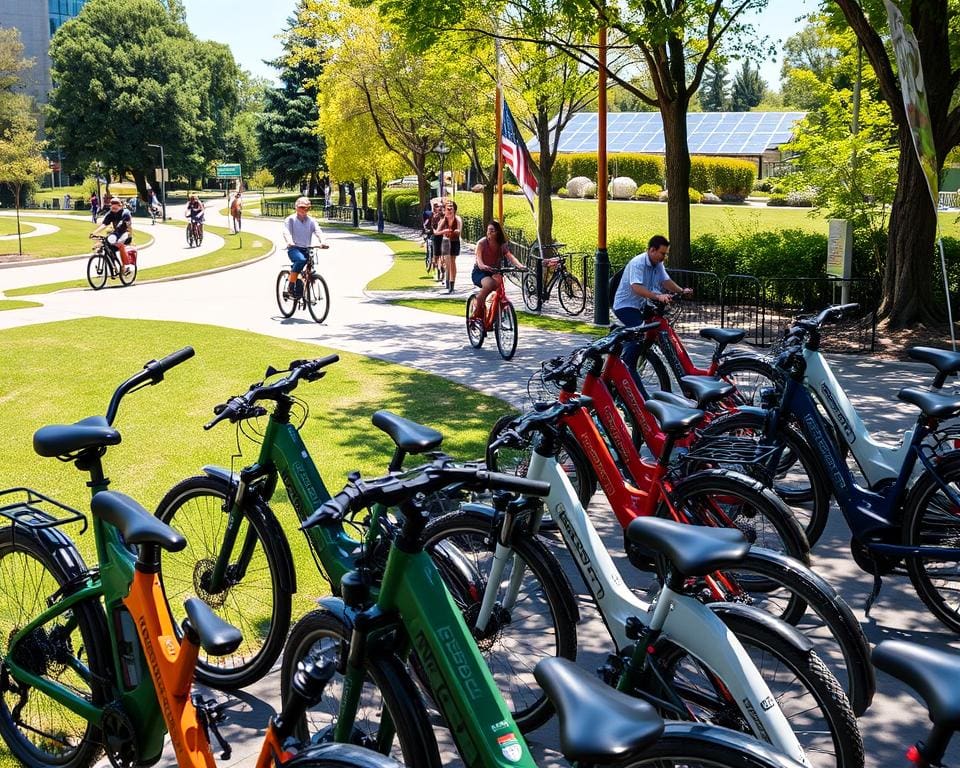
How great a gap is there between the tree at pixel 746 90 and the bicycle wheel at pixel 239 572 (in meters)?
133

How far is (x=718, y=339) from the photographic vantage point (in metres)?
7.53

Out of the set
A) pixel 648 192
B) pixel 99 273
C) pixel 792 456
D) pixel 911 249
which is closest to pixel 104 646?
pixel 792 456

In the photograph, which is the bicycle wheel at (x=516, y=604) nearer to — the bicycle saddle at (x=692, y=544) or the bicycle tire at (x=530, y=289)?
the bicycle saddle at (x=692, y=544)

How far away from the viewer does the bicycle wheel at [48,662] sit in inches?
148

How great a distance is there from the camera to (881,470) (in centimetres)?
595

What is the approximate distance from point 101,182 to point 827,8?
71.1 meters

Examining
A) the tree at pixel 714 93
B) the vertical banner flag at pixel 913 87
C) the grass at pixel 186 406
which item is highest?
the tree at pixel 714 93

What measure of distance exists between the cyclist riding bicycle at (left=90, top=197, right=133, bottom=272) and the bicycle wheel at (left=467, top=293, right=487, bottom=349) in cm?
1132

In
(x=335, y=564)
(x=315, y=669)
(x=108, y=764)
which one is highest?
(x=315, y=669)

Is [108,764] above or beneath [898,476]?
beneath

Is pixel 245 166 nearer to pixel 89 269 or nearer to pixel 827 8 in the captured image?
pixel 89 269

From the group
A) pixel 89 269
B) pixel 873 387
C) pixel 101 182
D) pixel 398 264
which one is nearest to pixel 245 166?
pixel 101 182

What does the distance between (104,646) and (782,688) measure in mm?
2304

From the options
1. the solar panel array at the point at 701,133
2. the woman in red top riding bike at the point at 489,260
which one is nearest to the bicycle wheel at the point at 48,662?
→ the woman in red top riding bike at the point at 489,260
